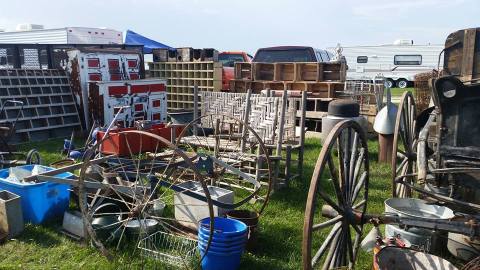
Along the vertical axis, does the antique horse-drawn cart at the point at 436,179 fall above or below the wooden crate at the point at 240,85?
below

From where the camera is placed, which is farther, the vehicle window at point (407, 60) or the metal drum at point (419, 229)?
the vehicle window at point (407, 60)

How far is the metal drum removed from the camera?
3723mm

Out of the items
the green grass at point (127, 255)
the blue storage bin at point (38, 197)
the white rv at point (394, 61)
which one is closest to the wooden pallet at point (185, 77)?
the green grass at point (127, 255)

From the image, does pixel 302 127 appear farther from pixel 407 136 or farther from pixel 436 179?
pixel 436 179

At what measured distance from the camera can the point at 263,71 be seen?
1076 centimetres

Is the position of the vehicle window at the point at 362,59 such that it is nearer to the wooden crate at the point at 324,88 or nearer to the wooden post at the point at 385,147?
the wooden crate at the point at 324,88

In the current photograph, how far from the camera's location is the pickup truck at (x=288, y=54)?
10.7m

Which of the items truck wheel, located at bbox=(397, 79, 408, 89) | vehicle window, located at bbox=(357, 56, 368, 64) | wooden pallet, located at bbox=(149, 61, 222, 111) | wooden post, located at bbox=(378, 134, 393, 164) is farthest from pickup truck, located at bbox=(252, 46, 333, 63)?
vehicle window, located at bbox=(357, 56, 368, 64)

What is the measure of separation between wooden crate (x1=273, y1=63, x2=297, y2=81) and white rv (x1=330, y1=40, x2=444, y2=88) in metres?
15.8

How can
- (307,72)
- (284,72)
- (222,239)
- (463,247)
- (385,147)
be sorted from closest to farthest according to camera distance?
(222,239) < (463,247) < (385,147) < (307,72) < (284,72)

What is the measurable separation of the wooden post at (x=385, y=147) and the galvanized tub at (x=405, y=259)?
4.59m

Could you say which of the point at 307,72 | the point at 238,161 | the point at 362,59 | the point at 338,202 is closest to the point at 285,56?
the point at 307,72

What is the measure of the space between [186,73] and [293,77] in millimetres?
3543

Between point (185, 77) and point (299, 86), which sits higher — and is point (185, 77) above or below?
above
